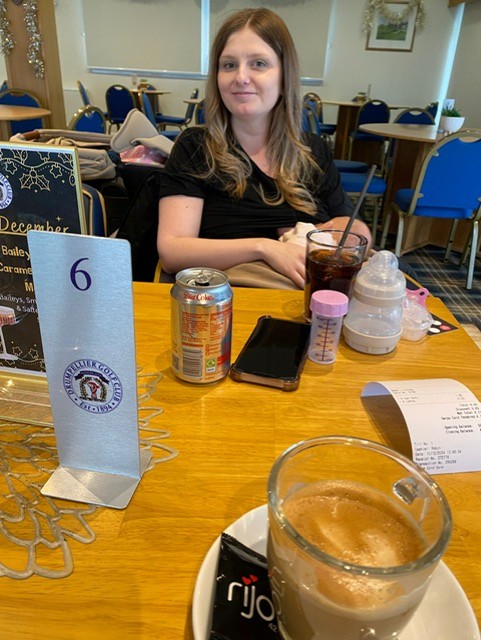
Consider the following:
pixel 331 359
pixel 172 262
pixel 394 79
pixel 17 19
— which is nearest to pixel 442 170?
pixel 172 262

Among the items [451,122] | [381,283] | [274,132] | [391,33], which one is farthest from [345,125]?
[381,283]

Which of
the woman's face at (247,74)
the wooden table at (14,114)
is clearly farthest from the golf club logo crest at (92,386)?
the wooden table at (14,114)

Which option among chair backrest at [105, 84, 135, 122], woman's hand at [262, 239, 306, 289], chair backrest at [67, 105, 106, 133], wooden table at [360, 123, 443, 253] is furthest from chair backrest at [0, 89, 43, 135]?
woman's hand at [262, 239, 306, 289]

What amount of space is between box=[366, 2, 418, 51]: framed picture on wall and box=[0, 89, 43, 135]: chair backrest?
505 centimetres

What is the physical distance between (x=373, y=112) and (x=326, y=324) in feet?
20.1

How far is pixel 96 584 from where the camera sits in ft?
→ 1.48

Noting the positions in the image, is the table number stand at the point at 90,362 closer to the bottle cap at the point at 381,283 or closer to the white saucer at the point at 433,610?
the white saucer at the point at 433,610

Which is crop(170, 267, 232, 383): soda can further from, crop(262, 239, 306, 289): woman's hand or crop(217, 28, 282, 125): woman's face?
crop(217, 28, 282, 125): woman's face

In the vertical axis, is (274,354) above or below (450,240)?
above

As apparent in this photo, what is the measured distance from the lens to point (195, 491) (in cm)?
56

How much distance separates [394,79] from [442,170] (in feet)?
17.3

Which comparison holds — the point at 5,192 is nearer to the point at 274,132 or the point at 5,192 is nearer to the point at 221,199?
the point at 221,199

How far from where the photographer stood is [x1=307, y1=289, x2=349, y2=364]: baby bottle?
2.58 ft

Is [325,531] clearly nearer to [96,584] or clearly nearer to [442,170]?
[96,584]
